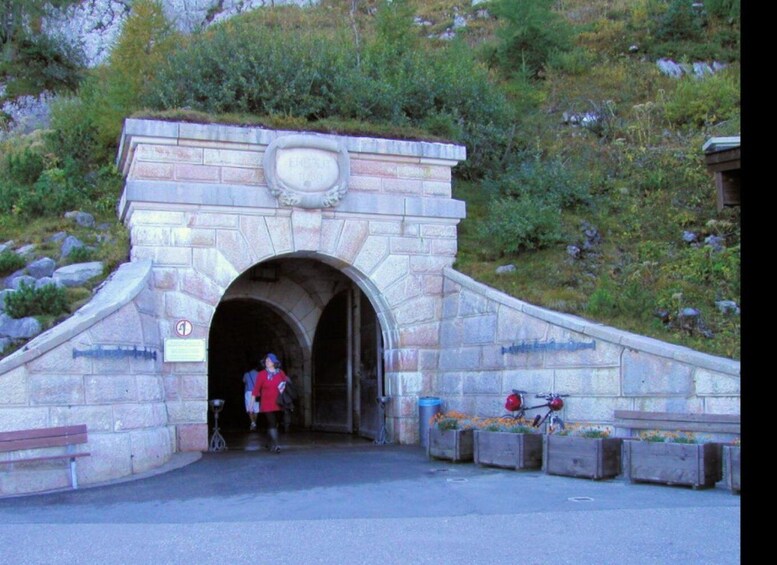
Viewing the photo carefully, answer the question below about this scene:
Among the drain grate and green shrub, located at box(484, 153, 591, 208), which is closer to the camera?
the drain grate

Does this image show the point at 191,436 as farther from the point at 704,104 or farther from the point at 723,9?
the point at 723,9

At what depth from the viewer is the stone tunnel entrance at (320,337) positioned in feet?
51.7

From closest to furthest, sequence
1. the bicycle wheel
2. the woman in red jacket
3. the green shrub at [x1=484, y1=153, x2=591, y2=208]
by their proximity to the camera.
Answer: the bicycle wheel < the woman in red jacket < the green shrub at [x1=484, y1=153, x2=591, y2=208]

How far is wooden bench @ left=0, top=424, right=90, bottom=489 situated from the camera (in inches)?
351

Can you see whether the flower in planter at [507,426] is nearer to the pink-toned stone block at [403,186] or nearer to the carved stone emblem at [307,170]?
the carved stone emblem at [307,170]

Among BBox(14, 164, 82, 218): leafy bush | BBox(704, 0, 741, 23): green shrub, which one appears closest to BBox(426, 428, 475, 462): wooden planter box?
BBox(14, 164, 82, 218): leafy bush

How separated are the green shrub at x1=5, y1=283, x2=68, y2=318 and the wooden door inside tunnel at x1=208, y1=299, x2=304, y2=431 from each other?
6.13 metres

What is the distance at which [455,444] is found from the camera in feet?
36.5

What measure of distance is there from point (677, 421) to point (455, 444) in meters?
2.96

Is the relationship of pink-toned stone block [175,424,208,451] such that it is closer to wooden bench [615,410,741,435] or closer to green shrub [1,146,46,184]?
wooden bench [615,410,741,435]

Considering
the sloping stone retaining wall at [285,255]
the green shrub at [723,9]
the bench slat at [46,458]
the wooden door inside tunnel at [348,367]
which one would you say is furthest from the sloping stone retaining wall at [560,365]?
the green shrub at [723,9]

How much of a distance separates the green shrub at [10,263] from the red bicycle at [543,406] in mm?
7176

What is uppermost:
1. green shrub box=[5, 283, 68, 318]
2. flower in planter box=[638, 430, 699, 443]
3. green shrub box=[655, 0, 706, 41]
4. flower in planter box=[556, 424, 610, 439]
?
green shrub box=[655, 0, 706, 41]
